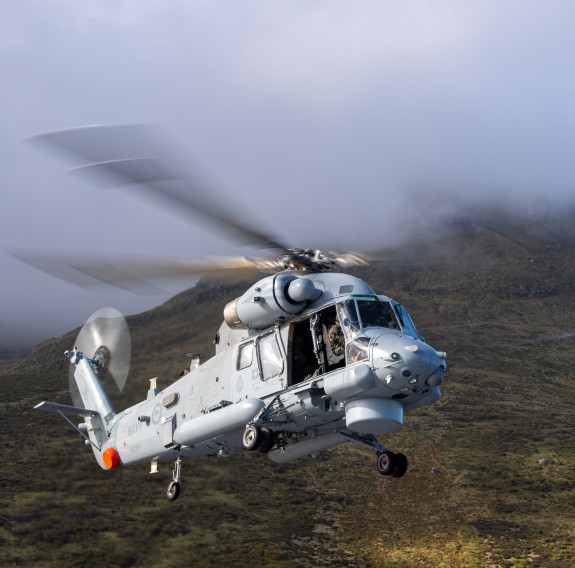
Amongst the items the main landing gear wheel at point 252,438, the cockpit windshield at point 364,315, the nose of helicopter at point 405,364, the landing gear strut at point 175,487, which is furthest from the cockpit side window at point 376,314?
the landing gear strut at point 175,487

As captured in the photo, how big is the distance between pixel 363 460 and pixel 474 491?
10.3 metres

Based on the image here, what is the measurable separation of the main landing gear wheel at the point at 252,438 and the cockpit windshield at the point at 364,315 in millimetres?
3381

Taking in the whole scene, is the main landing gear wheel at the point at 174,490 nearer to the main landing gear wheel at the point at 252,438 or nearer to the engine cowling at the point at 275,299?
the main landing gear wheel at the point at 252,438

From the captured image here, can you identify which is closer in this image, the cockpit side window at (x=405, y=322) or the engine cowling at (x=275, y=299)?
the cockpit side window at (x=405, y=322)

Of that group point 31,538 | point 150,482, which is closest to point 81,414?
point 31,538

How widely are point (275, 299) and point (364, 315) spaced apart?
96.6 inches

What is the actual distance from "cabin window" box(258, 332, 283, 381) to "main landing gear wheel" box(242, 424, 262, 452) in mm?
1529

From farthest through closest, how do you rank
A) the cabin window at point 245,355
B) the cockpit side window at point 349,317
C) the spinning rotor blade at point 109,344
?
the spinning rotor blade at point 109,344 → the cabin window at point 245,355 → the cockpit side window at point 349,317

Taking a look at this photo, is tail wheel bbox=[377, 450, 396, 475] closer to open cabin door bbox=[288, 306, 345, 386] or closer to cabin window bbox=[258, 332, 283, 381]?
open cabin door bbox=[288, 306, 345, 386]

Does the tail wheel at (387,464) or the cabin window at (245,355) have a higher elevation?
the cabin window at (245,355)

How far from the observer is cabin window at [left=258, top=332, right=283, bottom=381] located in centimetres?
1808

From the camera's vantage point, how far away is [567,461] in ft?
195

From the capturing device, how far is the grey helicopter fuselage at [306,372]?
52.7 ft

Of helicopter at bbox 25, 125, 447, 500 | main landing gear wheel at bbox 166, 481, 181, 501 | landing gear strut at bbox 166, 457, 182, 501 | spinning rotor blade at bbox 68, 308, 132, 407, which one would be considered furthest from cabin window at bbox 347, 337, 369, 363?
spinning rotor blade at bbox 68, 308, 132, 407
